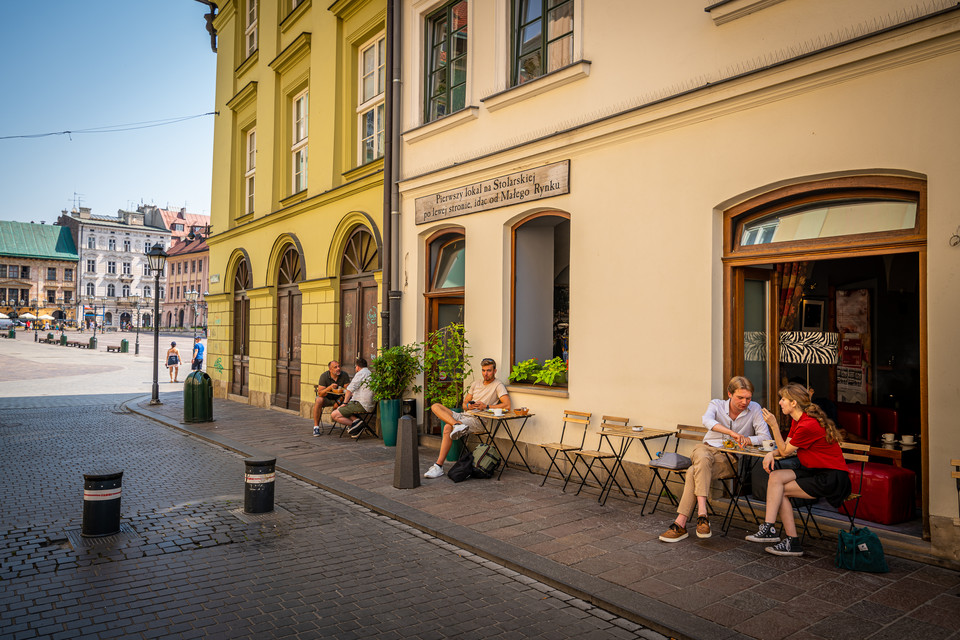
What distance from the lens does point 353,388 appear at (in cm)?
1155

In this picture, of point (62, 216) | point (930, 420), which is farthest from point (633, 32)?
point (62, 216)

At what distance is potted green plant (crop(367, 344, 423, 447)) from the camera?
10375 millimetres

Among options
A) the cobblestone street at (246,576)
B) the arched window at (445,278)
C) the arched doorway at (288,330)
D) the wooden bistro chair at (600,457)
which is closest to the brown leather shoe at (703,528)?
the wooden bistro chair at (600,457)

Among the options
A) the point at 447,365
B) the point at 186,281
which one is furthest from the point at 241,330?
the point at 186,281

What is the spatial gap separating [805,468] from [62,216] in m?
119

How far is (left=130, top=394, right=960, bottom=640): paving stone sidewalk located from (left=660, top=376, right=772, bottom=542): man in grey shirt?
189 millimetres

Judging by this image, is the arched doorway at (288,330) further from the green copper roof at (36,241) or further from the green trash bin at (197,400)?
the green copper roof at (36,241)

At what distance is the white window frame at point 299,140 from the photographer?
15.3 metres

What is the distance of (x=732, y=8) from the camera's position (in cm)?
645

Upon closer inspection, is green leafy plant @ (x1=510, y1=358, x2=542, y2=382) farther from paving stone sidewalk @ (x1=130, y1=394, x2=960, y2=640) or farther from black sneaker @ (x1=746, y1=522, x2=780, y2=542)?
black sneaker @ (x1=746, y1=522, x2=780, y2=542)

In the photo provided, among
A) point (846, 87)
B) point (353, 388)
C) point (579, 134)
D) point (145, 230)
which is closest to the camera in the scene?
point (846, 87)

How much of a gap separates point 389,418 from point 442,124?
180 inches

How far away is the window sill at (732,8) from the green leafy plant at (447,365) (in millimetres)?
5184

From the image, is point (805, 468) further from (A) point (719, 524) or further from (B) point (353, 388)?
(B) point (353, 388)
